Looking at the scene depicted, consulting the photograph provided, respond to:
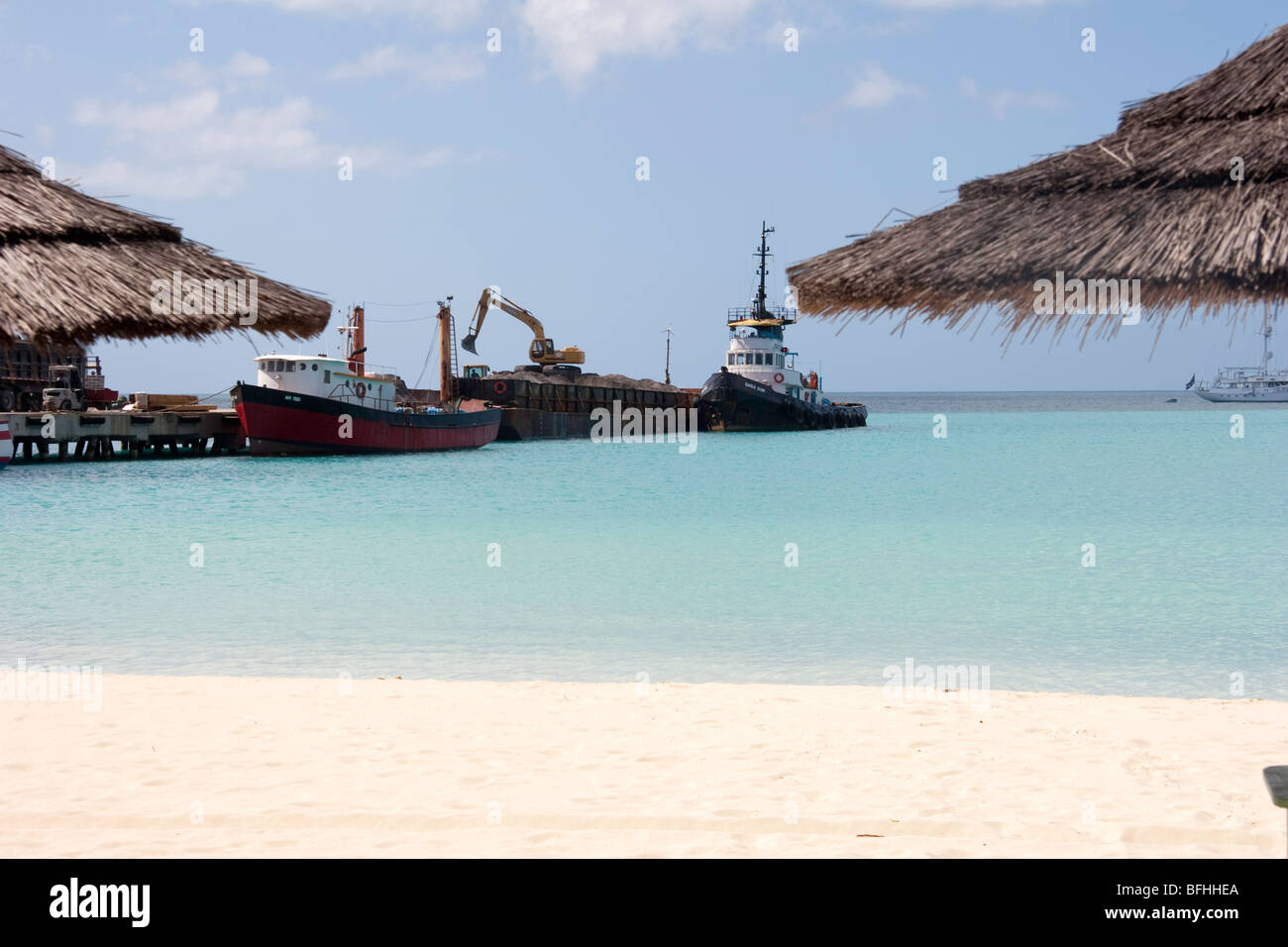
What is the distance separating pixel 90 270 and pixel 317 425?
129ft

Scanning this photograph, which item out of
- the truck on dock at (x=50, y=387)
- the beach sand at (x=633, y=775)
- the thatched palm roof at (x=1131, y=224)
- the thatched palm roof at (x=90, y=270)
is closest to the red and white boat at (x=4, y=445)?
the truck on dock at (x=50, y=387)

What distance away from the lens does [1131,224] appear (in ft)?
16.5

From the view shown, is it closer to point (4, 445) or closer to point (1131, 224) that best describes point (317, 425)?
point (4, 445)

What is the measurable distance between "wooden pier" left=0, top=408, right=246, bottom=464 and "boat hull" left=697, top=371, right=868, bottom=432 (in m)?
27.7

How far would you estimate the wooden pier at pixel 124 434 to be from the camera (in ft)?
145

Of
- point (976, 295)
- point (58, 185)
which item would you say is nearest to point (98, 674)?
point (58, 185)

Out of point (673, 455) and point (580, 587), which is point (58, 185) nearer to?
point (580, 587)

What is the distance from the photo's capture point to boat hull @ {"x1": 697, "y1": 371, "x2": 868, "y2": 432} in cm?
6372

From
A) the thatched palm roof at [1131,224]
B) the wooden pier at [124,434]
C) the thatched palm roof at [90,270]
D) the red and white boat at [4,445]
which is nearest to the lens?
the thatched palm roof at [1131,224]

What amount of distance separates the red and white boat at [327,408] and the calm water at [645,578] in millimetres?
2822

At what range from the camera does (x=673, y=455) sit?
5550 centimetres

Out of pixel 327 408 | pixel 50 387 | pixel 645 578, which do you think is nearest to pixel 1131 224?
pixel 645 578

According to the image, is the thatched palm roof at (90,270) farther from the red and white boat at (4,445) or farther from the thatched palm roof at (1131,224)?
the red and white boat at (4,445)

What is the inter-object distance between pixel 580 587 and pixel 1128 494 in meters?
26.3
